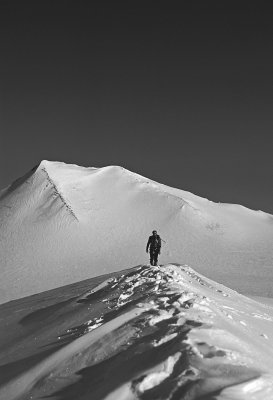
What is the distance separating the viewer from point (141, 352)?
755 cm

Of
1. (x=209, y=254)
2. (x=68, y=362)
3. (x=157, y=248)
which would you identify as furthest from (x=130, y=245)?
(x=68, y=362)

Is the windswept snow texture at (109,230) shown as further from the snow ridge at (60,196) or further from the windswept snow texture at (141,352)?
the windswept snow texture at (141,352)

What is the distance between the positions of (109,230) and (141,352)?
119 ft

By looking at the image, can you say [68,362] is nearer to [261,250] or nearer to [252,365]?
[252,365]

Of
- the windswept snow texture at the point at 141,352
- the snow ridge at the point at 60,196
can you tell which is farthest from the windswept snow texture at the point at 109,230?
the windswept snow texture at the point at 141,352

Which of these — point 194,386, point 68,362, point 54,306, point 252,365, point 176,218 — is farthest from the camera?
point 176,218

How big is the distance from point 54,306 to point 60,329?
→ 3.18 meters

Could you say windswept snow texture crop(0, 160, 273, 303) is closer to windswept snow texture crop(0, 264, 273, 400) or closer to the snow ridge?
the snow ridge

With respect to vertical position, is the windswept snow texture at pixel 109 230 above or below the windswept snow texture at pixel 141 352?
above

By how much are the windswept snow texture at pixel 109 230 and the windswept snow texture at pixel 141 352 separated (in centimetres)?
1619

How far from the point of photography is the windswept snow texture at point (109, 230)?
1315 inches

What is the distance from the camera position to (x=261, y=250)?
3900 cm

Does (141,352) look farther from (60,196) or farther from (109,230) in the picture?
(60,196)

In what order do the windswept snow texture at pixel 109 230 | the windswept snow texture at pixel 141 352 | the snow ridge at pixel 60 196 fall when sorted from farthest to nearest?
1. the snow ridge at pixel 60 196
2. the windswept snow texture at pixel 109 230
3. the windswept snow texture at pixel 141 352
